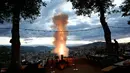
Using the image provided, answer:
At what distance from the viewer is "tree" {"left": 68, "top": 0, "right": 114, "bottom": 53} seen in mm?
30281

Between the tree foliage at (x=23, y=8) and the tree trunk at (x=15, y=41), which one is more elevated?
the tree foliage at (x=23, y=8)

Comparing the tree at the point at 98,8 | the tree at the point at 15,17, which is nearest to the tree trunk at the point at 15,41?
the tree at the point at 15,17

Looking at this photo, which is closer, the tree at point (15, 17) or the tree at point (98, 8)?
the tree at point (15, 17)

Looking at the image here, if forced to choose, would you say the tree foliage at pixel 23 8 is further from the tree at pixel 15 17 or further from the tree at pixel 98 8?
the tree at pixel 98 8

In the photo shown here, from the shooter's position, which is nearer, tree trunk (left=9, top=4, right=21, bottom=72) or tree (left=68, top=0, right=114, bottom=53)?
tree trunk (left=9, top=4, right=21, bottom=72)

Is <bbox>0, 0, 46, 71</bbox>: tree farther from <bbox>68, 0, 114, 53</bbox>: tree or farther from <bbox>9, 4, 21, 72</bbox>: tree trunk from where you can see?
<bbox>68, 0, 114, 53</bbox>: tree

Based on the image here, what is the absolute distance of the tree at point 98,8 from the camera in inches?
1192

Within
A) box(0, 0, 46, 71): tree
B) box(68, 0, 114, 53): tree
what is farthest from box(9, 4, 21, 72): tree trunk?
box(68, 0, 114, 53): tree

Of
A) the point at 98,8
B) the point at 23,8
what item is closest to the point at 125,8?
the point at 98,8

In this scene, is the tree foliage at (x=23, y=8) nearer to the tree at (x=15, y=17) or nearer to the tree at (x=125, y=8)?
the tree at (x=15, y=17)

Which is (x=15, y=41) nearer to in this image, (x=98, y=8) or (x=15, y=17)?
(x=15, y=17)

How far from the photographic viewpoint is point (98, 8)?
32031 mm

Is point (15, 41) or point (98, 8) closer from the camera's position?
point (15, 41)

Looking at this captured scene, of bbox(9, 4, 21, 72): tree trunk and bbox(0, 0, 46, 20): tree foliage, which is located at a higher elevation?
bbox(0, 0, 46, 20): tree foliage
